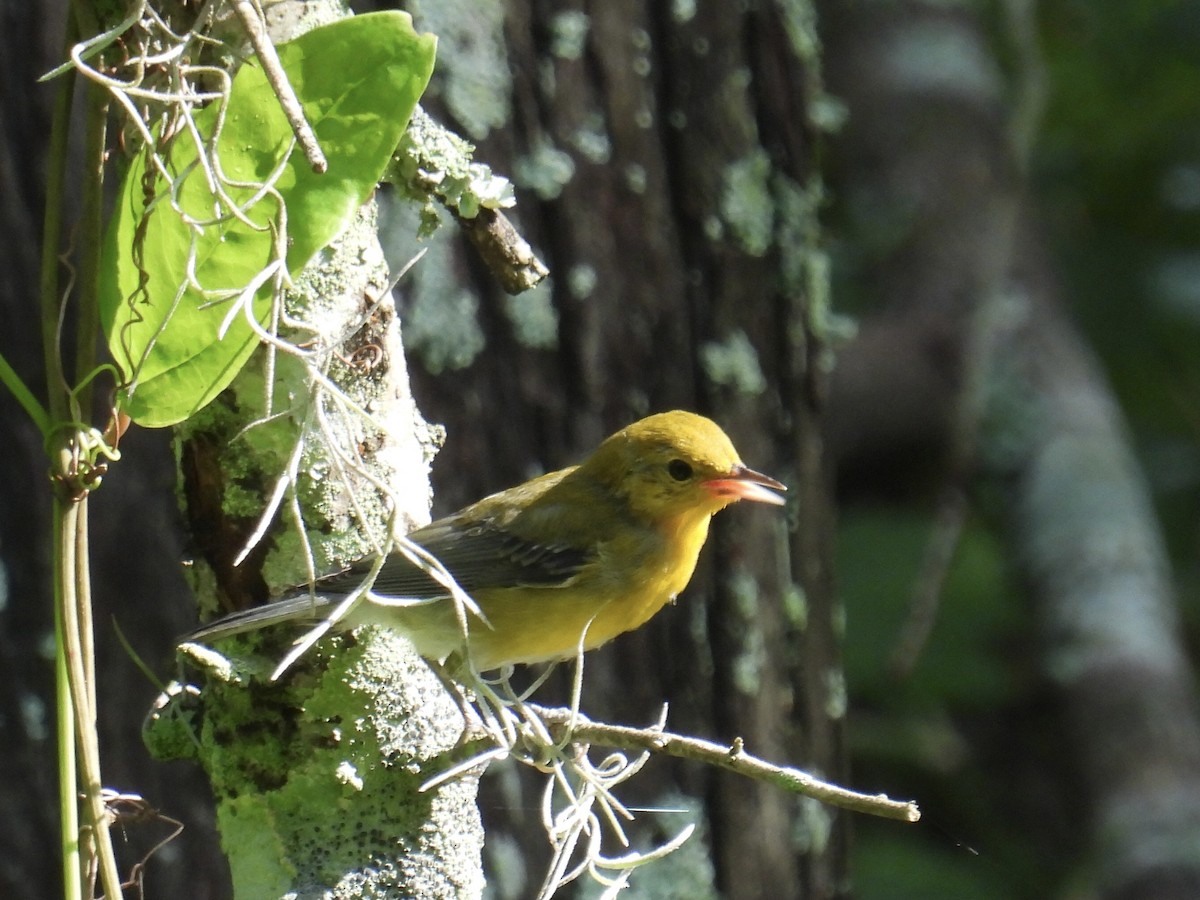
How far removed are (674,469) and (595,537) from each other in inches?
9.5

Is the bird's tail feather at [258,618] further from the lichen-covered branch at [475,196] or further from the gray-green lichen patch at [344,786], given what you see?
the lichen-covered branch at [475,196]

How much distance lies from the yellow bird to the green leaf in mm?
1488

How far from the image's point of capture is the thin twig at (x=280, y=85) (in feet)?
4.11

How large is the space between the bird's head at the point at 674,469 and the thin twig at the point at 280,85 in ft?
5.86

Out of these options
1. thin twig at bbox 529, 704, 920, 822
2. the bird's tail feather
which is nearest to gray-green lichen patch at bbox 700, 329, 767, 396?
thin twig at bbox 529, 704, 920, 822

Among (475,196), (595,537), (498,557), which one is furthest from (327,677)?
(595,537)

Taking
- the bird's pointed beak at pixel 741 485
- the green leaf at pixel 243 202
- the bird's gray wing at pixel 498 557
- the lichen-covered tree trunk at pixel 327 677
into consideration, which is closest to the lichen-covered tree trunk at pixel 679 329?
the bird's gray wing at pixel 498 557

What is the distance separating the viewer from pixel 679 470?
325cm

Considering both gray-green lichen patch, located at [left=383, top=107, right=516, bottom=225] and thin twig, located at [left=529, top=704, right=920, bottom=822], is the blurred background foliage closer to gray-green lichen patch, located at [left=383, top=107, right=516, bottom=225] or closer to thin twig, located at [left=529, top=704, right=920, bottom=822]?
thin twig, located at [left=529, top=704, right=920, bottom=822]

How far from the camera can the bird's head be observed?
3129mm

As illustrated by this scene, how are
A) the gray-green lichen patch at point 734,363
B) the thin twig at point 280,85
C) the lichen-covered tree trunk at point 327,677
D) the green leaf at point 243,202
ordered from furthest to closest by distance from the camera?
the gray-green lichen patch at point 734,363
the lichen-covered tree trunk at point 327,677
the green leaf at point 243,202
the thin twig at point 280,85

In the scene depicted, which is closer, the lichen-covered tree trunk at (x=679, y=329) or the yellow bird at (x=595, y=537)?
the yellow bird at (x=595, y=537)

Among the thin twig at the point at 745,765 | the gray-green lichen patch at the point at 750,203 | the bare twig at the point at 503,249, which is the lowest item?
the thin twig at the point at 745,765

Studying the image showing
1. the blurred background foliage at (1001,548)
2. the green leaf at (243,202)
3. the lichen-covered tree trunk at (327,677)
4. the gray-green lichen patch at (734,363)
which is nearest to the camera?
the green leaf at (243,202)
